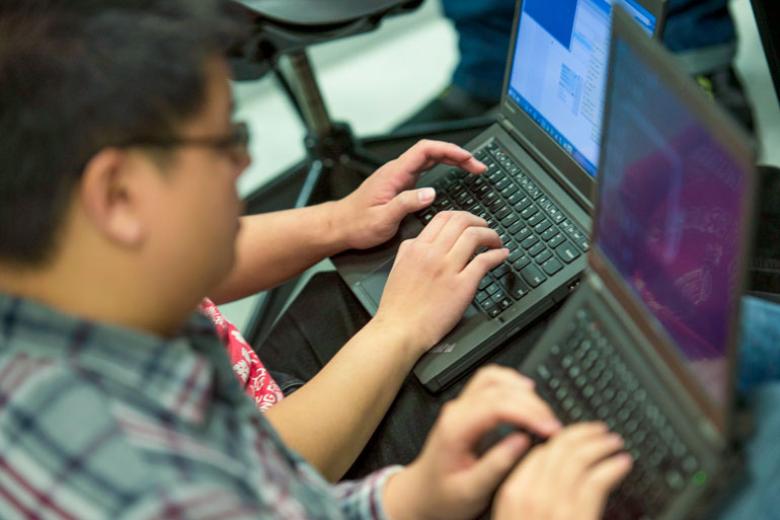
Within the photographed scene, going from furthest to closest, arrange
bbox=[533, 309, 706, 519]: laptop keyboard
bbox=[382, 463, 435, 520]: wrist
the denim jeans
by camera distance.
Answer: the denim jeans < bbox=[382, 463, 435, 520]: wrist < bbox=[533, 309, 706, 519]: laptop keyboard

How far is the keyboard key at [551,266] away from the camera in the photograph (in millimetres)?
1081

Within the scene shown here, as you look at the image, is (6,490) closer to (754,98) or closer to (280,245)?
(280,245)

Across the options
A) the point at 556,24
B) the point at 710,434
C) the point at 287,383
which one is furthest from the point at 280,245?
the point at 710,434

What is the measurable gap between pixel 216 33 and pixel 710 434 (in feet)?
1.50

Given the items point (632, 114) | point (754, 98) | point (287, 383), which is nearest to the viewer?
point (632, 114)

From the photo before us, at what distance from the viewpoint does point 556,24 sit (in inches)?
44.6

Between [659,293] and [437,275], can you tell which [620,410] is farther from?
[437,275]

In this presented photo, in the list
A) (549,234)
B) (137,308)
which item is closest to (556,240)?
(549,234)

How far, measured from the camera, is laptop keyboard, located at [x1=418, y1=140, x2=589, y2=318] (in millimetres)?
1088

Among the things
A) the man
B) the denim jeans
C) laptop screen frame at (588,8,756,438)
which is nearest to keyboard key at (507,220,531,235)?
laptop screen frame at (588,8,756,438)

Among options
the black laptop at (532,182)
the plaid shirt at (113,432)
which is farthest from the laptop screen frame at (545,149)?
the plaid shirt at (113,432)

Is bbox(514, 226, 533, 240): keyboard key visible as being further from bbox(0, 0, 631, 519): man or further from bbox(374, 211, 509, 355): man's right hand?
bbox(0, 0, 631, 519): man

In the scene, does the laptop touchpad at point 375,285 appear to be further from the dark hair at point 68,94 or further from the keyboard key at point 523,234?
the dark hair at point 68,94

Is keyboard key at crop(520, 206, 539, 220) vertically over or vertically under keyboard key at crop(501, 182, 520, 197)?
under
